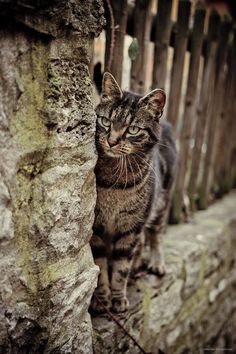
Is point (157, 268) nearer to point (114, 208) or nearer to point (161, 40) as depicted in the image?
point (114, 208)

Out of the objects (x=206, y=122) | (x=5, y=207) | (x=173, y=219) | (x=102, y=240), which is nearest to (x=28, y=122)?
(x=5, y=207)

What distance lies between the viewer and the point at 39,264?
4.48ft

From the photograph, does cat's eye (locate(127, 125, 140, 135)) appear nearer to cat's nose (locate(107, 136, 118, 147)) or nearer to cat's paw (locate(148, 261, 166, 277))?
cat's nose (locate(107, 136, 118, 147))

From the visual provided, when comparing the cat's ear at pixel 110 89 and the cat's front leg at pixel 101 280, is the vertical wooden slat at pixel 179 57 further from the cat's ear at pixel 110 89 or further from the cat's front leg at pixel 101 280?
the cat's front leg at pixel 101 280

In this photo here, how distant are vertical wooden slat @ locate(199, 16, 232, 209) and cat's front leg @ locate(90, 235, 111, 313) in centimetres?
179

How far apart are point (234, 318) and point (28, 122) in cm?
304

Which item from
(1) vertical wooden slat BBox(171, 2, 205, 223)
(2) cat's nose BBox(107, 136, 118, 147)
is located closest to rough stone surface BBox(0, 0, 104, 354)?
(2) cat's nose BBox(107, 136, 118, 147)

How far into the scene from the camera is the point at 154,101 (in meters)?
1.78

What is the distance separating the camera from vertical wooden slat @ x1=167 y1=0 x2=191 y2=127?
2641 mm

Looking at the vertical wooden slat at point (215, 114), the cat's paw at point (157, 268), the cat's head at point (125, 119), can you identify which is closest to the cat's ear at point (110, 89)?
the cat's head at point (125, 119)

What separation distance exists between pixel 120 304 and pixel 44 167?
36.1 inches

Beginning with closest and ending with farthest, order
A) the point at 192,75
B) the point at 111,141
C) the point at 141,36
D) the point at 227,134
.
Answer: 1. the point at 111,141
2. the point at 141,36
3. the point at 192,75
4. the point at 227,134

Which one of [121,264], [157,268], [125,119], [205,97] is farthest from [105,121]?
[205,97]

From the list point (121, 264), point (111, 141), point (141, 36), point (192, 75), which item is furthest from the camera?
point (192, 75)
